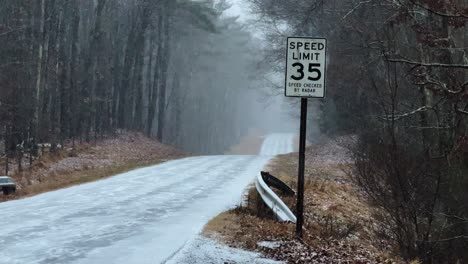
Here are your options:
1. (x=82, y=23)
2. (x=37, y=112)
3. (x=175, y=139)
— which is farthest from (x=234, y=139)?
(x=37, y=112)

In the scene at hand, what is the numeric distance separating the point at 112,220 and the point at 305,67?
464 cm

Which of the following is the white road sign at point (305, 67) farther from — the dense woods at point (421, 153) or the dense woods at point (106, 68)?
the dense woods at point (106, 68)

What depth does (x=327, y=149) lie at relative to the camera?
3725 cm

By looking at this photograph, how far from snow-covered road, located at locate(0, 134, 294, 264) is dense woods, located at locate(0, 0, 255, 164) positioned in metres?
9.77

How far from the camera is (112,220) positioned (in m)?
10.2

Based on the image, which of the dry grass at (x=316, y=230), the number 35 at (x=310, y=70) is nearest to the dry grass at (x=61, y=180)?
the dry grass at (x=316, y=230)

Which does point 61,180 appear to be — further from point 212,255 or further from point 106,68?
point 106,68

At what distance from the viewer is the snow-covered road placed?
745 cm

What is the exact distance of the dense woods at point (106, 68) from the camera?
2723 cm

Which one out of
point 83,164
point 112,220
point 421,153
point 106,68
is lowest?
point 83,164

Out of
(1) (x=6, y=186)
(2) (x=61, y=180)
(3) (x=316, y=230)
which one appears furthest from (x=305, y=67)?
(2) (x=61, y=180)

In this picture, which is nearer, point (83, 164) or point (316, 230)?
point (316, 230)

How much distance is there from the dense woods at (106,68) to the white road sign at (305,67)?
16.9 m

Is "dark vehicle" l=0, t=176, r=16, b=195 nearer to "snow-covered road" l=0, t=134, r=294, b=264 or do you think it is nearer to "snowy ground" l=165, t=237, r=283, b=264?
"snow-covered road" l=0, t=134, r=294, b=264
